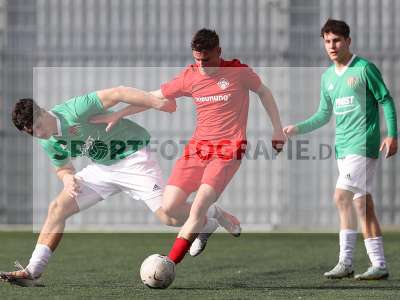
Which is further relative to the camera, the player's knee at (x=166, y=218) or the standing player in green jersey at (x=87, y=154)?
the player's knee at (x=166, y=218)

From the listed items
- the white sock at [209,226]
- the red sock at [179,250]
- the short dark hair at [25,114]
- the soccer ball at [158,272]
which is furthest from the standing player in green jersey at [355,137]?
the short dark hair at [25,114]

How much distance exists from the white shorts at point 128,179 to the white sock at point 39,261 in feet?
1.93

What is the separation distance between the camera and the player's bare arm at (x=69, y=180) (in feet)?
22.8

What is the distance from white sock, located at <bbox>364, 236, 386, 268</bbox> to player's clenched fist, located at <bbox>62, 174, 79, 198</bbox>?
2.32 metres

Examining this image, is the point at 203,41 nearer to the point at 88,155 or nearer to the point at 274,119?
the point at 274,119

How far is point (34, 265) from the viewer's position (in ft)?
22.2

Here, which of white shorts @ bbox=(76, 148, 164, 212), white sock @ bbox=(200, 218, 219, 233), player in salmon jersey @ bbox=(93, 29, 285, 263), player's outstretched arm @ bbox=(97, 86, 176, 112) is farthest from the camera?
white sock @ bbox=(200, 218, 219, 233)

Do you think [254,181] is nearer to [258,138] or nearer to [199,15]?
[258,138]

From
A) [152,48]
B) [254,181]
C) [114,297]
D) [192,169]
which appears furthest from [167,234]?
[114,297]

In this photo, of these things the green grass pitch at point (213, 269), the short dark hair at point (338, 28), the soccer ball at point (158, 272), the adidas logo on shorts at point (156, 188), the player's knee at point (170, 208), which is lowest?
the green grass pitch at point (213, 269)

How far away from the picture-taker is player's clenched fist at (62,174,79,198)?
696 centimetres

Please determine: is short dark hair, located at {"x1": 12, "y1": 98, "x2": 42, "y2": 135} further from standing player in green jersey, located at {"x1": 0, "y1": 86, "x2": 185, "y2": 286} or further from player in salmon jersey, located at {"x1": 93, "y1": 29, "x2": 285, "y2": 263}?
player in salmon jersey, located at {"x1": 93, "y1": 29, "x2": 285, "y2": 263}

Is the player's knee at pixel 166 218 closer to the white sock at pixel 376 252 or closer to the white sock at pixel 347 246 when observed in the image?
the white sock at pixel 347 246

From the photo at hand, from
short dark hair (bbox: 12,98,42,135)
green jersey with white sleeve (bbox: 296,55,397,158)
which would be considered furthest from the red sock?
green jersey with white sleeve (bbox: 296,55,397,158)
